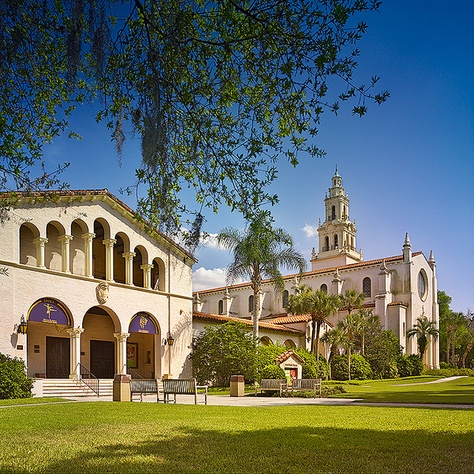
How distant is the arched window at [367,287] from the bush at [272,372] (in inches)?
1377

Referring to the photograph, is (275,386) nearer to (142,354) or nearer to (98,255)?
(142,354)

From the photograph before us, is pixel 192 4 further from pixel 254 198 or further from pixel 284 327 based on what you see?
pixel 284 327

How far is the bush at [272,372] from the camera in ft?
105

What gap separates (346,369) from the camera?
47375 millimetres

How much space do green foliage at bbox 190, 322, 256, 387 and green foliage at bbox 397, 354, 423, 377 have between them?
83.8ft

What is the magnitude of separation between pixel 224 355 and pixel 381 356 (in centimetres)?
2276

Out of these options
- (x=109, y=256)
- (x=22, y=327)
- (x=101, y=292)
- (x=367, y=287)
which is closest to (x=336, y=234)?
(x=367, y=287)

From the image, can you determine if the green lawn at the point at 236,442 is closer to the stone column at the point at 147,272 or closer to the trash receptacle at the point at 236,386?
the trash receptacle at the point at 236,386

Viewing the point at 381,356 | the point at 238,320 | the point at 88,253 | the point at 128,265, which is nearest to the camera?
the point at 88,253

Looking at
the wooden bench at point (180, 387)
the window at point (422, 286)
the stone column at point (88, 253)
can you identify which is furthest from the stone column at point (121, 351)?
the window at point (422, 286)

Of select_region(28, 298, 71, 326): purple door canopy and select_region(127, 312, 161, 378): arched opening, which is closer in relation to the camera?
select_region(28, 298, 71, 326): purple door canopy

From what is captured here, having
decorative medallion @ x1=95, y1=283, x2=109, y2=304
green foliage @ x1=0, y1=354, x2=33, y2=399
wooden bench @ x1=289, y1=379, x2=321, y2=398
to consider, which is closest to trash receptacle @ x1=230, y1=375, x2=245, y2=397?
wooden bench @ x1=289, y1=379, x2=321, y2=398

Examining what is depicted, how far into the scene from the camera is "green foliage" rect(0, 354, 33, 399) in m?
22.5

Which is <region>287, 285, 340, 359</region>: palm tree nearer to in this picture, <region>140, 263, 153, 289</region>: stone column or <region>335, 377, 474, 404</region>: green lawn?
<region>335, 377, 474, 404</region>: green lawn
